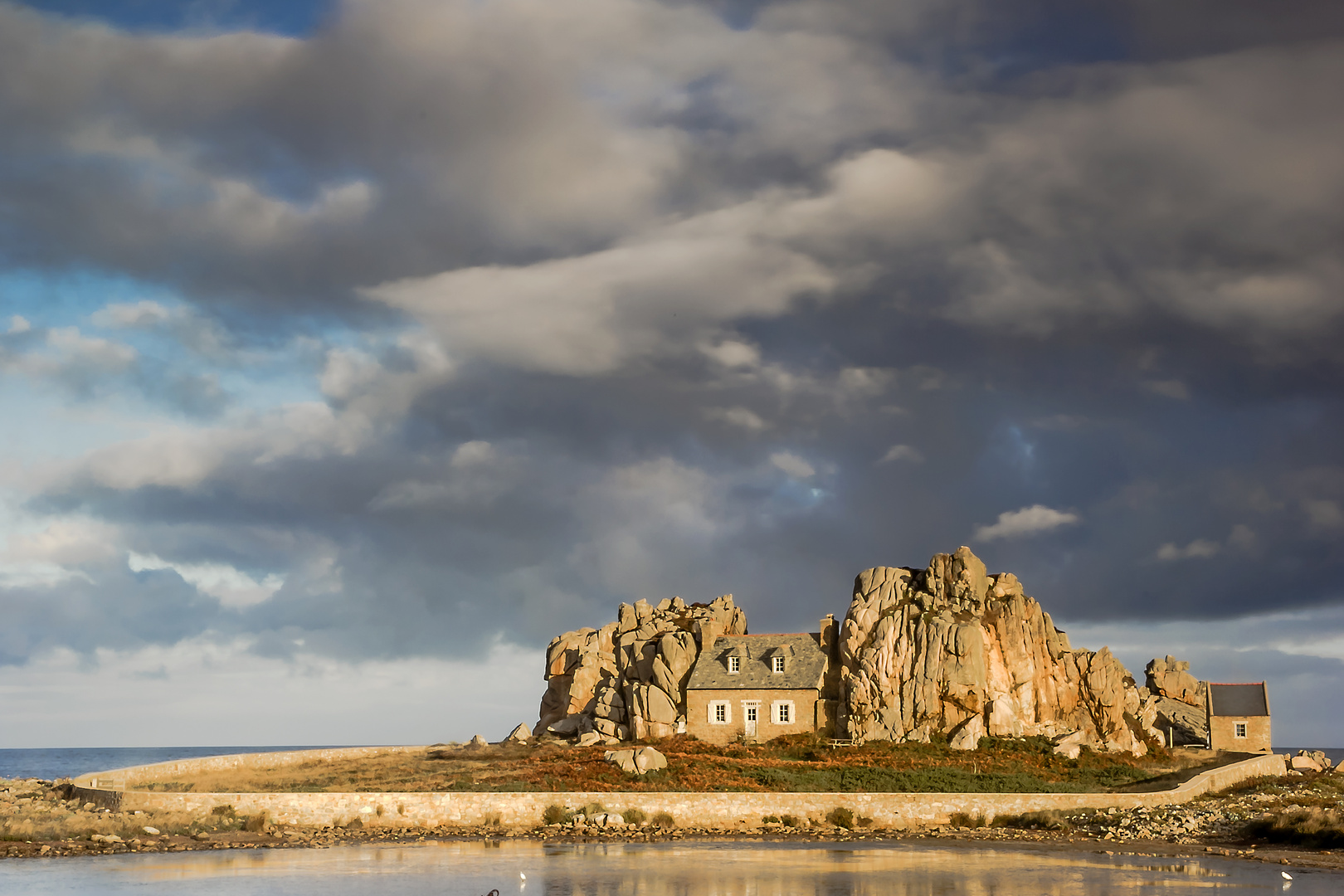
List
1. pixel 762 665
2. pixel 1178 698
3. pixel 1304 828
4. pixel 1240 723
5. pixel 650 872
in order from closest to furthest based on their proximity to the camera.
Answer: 1. pixel 650 872
2. pixel 1304 828
3. pixel 762 665
4. pixel 1240 723
5. pixel 1178 698

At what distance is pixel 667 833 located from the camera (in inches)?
1799

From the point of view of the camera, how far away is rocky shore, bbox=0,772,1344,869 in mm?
42219

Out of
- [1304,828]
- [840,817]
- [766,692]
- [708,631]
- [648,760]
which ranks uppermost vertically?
[708,631]

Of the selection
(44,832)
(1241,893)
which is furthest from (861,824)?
(44,832)

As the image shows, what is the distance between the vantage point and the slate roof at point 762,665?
213ft

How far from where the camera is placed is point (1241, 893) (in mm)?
33594

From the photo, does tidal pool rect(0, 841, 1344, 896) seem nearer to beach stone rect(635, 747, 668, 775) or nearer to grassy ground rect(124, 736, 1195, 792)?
grassy ground rect(124, 736, 1195, 792)

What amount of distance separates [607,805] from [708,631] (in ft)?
77.1

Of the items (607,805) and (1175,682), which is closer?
(607,805)

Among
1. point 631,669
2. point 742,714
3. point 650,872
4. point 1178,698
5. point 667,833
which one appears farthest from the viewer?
point 1178,698

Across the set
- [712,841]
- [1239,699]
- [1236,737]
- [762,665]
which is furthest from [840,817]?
[1239,699]

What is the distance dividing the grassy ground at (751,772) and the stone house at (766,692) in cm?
172

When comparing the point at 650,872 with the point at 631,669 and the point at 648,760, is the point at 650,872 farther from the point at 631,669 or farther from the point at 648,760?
the point at 631,669

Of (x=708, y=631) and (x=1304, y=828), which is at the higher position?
(x=708, y=631)
